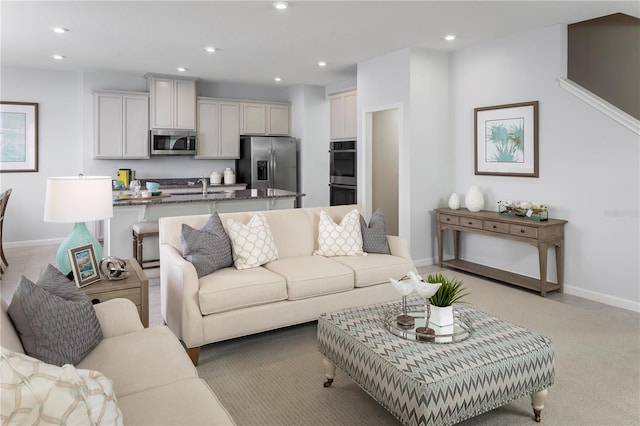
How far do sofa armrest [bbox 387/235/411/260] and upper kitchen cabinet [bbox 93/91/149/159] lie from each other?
4.83 meters

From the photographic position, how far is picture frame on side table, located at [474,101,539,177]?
476 cm

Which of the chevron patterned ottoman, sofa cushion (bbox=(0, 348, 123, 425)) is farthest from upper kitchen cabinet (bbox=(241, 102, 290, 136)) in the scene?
sofa cushion (bbox=(0, 348, 123, 425))

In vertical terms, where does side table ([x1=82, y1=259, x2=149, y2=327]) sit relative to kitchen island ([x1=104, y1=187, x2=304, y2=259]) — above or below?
below

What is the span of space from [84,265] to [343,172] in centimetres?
509

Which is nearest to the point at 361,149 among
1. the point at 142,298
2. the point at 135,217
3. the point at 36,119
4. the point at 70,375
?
the point at 135,217

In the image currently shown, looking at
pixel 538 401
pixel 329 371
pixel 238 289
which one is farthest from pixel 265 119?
pixel 538 401

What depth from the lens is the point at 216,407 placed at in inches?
63.1

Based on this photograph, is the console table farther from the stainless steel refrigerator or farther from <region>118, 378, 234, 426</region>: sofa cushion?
<region>118, 378, 234, 426</region>: sofa cushion

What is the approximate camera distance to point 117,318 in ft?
7.53

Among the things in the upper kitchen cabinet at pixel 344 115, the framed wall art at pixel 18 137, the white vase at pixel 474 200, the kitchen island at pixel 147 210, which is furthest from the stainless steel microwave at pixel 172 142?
the white vase at pixel 474 200

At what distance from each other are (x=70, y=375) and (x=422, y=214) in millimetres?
4793

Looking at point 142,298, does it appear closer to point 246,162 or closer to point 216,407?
point 216,407

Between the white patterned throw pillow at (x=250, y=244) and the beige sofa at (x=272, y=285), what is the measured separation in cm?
7

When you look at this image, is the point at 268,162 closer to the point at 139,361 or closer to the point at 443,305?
the point at 443,305
